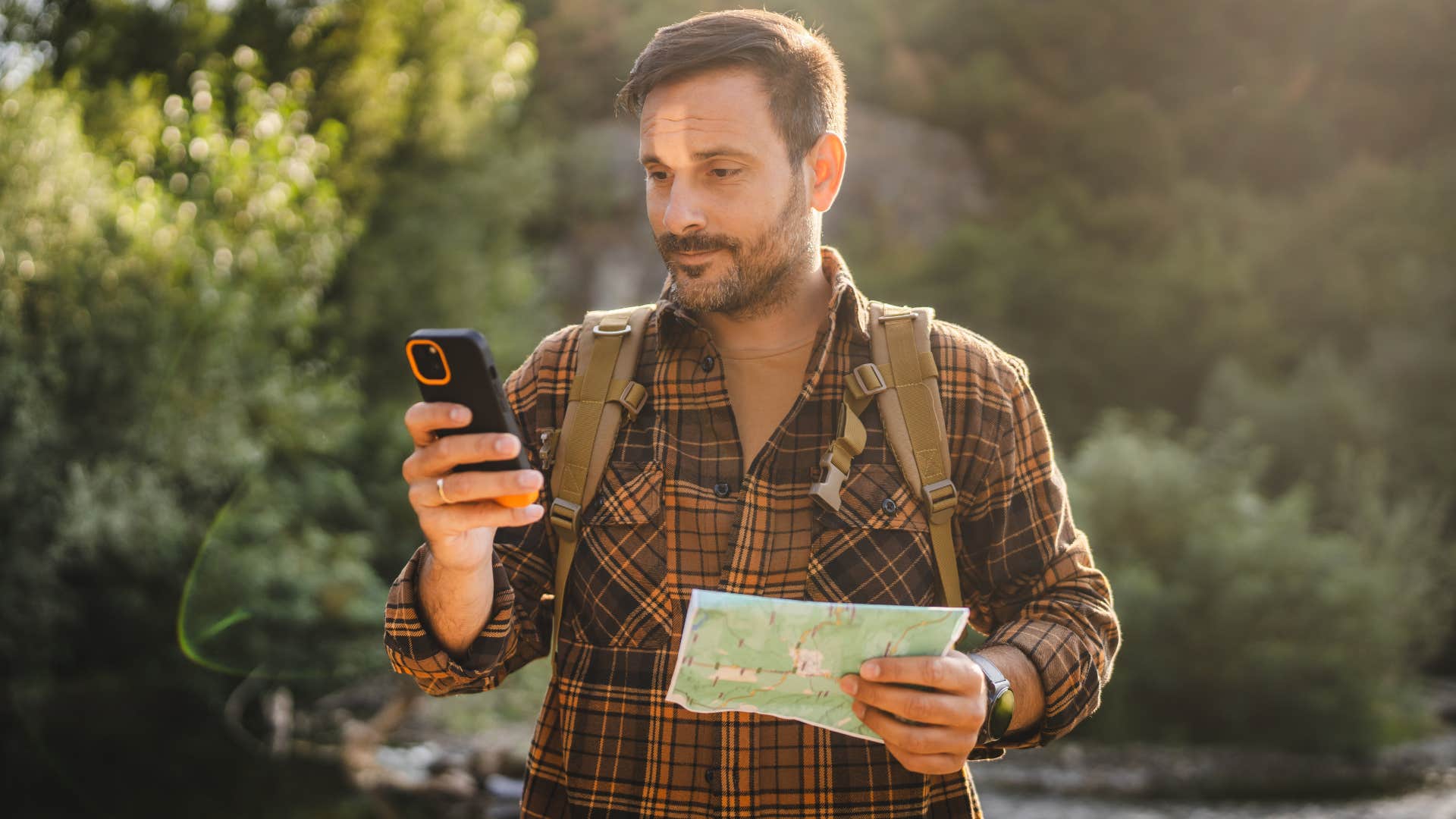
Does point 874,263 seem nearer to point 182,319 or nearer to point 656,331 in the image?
Result: point 182,319

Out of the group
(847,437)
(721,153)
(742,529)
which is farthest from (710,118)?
(742,529)

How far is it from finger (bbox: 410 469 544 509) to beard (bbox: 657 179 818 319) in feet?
1.96

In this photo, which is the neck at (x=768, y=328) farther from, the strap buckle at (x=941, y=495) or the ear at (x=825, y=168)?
the strap buckle at (x=941, y=495)

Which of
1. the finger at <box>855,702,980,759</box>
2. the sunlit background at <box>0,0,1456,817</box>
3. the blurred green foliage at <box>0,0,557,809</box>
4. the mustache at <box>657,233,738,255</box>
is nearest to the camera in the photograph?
the finger at <box>855,702,980,759</box>

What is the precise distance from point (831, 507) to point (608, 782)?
0.61m

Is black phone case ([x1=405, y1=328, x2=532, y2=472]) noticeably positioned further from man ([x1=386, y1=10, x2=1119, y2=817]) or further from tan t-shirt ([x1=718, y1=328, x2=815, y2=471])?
tan t-shirt ([x1=718, y1=328, x2=815, y2=471])

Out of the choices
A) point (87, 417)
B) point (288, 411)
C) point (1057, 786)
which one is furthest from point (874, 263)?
point (87, 417)

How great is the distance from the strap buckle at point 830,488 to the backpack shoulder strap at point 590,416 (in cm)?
37

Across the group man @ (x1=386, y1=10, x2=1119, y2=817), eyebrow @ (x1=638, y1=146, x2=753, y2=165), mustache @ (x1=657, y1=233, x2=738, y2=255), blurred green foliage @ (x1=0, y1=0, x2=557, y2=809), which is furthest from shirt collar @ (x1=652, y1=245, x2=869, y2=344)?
A: blurred green foliage @ (x1=0, y1=0, x2=557, y2=809)

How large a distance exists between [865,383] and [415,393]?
14964 millimetres

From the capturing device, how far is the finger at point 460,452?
161 cm

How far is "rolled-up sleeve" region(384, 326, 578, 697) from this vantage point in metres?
1.86

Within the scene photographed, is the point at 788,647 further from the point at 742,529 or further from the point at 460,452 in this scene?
the point at 460,452

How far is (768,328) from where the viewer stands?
224 centimetres
